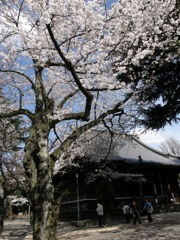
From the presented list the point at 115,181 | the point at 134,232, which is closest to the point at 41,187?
the point at 134,232

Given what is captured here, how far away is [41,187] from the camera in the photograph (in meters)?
5.94

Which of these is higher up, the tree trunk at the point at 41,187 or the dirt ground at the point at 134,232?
the tree trunk at the point at 41,187

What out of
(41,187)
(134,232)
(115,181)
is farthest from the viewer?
(115,181)

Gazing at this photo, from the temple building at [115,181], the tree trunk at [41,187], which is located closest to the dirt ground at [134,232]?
the temple building at [115,181]

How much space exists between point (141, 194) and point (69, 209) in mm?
6965

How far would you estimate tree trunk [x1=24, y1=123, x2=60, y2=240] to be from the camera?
221 inches

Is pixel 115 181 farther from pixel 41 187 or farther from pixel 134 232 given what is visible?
pixel 41 187

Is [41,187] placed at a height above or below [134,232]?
above

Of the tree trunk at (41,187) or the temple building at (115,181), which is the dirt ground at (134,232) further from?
the tree trunk at (41,187)

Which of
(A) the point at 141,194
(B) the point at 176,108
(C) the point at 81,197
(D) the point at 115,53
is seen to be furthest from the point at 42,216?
(A) the point at 141,194

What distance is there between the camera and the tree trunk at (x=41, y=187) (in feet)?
18.5

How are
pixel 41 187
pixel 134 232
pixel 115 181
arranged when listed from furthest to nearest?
pixel 115 181, pixel 134 232, pixel 41 187

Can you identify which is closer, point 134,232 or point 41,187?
point 41,187

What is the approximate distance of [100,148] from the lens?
17.5 metres
